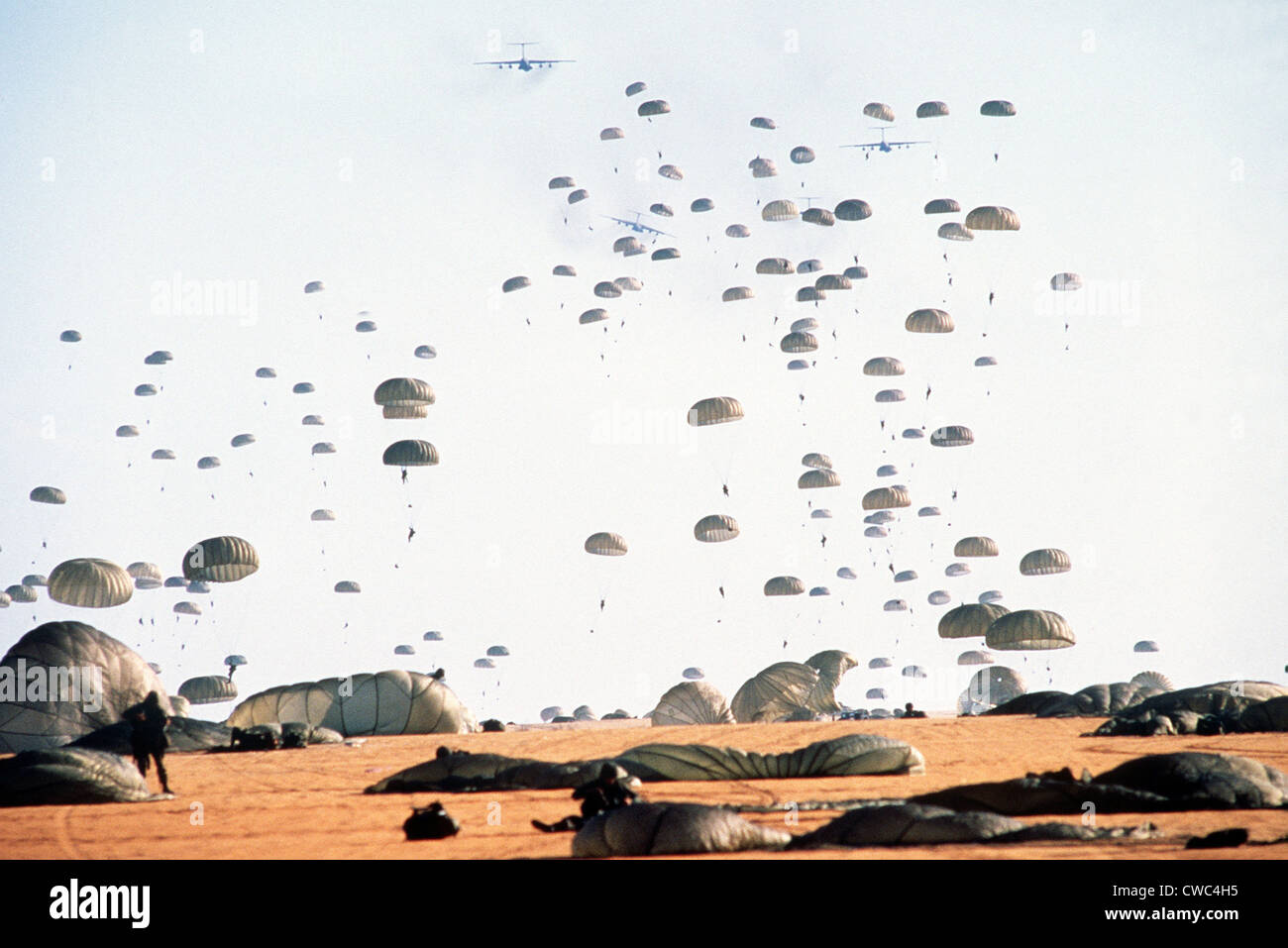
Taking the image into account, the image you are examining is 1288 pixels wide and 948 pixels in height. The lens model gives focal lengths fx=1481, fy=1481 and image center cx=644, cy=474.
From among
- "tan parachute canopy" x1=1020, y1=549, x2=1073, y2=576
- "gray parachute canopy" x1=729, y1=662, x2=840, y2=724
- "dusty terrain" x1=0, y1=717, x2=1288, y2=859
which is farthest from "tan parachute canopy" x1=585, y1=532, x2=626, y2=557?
"dusty terrain" x1=0, y1=717, x2=1288, y2=859

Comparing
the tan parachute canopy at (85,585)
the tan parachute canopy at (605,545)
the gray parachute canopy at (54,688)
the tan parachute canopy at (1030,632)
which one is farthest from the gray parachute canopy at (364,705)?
the tan parachute canopy at (1030,632)

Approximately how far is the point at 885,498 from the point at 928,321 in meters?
10.4

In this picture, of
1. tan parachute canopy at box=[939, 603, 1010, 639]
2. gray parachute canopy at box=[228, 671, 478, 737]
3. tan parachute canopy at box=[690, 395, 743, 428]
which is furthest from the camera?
tan parachute canopy at box=[939, 603, 1010, 639]

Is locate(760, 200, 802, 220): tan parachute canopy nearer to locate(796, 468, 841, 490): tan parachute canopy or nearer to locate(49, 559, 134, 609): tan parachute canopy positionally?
locate(796, 468, 841, 490): tan parachute canopy

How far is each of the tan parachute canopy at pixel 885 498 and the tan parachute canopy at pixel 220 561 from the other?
2718 centimetres

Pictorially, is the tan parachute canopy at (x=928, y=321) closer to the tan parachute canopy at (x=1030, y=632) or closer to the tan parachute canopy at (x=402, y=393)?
the tan parachute canopy at (x=1030, y=632)

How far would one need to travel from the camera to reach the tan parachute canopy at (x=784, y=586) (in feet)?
231

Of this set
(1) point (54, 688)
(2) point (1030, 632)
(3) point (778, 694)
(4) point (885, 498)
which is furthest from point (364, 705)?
(4) point (885, 498)

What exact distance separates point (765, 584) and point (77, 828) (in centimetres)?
5183

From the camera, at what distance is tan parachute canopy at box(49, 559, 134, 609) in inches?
2271

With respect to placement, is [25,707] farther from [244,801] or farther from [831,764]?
[831,764]

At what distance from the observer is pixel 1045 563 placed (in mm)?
66625

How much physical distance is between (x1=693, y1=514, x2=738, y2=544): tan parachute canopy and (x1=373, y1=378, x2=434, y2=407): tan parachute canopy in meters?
13.3

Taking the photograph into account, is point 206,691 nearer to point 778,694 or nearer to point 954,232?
point 778,694
